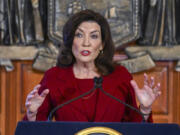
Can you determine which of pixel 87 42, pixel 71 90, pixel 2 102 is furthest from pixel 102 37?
pixel 2 102

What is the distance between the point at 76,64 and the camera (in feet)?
6.50

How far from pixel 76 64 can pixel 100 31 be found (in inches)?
9.5

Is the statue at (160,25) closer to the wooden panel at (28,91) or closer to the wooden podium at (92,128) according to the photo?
the wooden panel at (28,91)

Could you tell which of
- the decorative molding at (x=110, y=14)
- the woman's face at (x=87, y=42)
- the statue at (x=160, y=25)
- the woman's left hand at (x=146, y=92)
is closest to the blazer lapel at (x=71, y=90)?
the woman's face at (x=87, y=42)

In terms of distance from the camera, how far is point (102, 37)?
6.52 ft

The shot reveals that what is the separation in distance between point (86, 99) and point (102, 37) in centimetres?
39

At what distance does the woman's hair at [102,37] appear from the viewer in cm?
191

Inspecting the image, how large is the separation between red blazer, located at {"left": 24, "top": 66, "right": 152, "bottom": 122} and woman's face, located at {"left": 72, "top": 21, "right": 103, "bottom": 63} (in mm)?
138

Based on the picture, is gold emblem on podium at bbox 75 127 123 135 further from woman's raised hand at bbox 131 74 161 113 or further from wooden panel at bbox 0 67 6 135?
wooden panel at bbox 0 67 6 135

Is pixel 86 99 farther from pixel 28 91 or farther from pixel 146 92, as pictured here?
pixel 28 91

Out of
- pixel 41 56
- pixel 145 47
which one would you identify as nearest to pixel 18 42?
pixel 41 56

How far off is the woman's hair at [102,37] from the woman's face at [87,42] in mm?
30

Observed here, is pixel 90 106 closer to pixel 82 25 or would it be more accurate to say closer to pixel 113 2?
pixel 82 25

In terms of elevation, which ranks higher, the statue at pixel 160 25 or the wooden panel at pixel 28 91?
the statue at pixel 160 25
